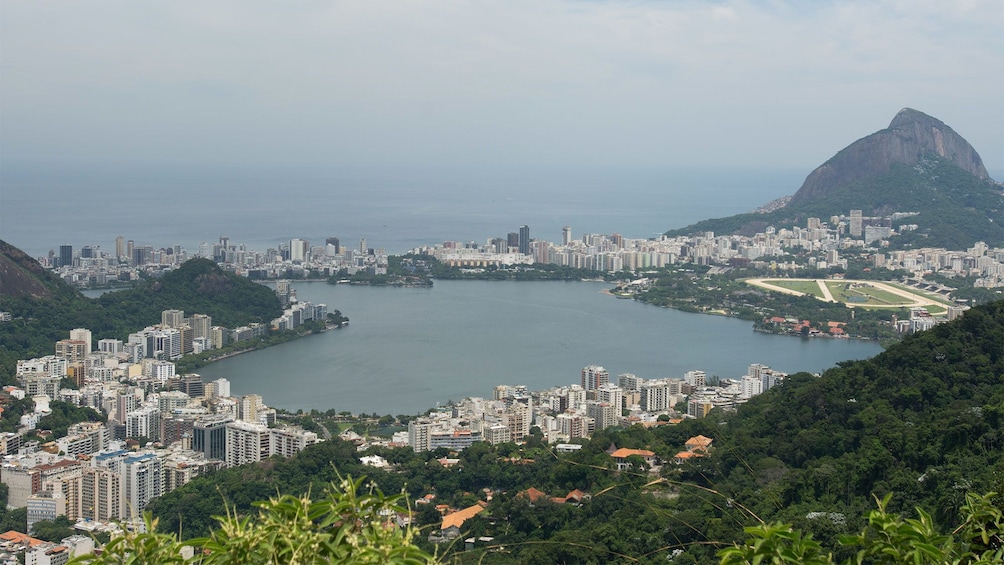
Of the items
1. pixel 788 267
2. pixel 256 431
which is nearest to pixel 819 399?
pixel 256 431

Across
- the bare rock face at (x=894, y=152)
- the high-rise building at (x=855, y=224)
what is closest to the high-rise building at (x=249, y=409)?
the high-rise building at (x=855, y=224)

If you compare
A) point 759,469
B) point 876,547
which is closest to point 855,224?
point 759,469

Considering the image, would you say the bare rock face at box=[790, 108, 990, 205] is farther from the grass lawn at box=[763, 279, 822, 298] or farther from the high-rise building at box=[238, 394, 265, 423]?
the high-rise building at box=[238, 394, 265, 423]

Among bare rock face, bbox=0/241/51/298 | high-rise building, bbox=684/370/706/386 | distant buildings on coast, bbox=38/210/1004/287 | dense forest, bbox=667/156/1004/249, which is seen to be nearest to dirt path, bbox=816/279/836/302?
distant buildings on coast, bbox=38/210/1004/287

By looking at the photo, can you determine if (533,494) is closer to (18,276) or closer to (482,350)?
(482,350)

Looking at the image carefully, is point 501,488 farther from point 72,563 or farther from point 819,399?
point 72,563

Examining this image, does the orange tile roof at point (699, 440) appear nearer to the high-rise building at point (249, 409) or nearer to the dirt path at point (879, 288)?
the high-rise building at point (249, 409)

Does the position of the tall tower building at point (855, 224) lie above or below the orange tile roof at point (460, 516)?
above
